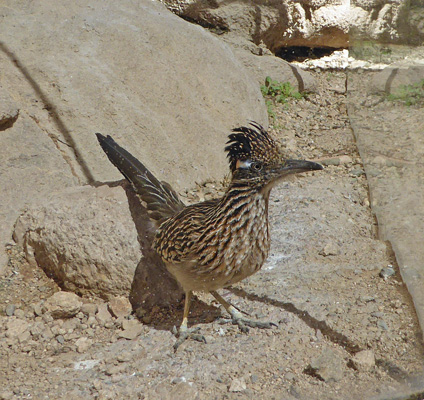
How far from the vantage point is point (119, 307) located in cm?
454

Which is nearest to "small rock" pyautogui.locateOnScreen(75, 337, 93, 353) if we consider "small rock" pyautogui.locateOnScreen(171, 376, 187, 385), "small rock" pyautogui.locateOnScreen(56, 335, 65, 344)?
"small rock" pyautogui.locateOnScreen(56, 335, 65, 344)

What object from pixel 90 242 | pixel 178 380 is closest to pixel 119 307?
pixel 90 242

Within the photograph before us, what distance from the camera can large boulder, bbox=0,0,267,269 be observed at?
5.35m

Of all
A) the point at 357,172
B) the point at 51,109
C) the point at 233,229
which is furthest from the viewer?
the point at 357,172

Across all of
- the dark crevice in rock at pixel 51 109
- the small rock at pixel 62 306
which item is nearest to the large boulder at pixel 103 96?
the dark crevice in rock at pixel 51 109

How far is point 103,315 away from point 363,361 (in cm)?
193

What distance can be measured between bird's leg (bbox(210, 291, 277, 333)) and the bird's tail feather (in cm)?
76

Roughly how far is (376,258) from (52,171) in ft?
9.48

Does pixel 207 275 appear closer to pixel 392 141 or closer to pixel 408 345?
Result: pixel 408 345

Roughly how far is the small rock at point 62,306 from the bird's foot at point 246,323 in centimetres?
110

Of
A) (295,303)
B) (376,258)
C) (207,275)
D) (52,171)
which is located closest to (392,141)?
(376,258)

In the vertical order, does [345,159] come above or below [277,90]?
below

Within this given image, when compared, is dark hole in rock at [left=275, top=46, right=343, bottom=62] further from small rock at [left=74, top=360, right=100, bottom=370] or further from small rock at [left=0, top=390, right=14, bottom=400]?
small rock at [left=0, top=390, right=14, bottom=400]

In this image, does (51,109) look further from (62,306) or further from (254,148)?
(254,148)
